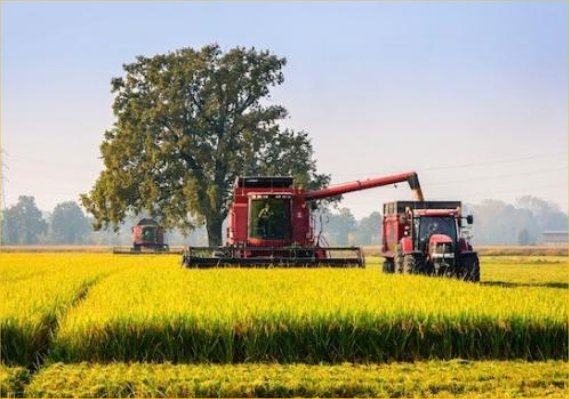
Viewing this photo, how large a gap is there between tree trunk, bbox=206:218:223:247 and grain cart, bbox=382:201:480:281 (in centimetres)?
2520

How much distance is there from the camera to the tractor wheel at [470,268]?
73.4 feet

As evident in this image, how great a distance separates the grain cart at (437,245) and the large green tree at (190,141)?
1019 inches

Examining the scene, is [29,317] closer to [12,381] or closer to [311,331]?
[12,381]

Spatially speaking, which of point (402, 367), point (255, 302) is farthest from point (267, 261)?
point (402, 367)

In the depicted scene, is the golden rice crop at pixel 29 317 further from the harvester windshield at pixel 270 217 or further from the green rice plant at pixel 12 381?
the harvester windshield at pixel 270 217

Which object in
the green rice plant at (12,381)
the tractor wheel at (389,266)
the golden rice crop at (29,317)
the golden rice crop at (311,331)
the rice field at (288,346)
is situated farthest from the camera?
the tractor wheel at (389,266)

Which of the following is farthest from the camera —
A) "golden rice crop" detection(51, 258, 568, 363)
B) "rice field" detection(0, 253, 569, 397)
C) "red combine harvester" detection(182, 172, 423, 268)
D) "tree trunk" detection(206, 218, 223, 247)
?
"tree trunk" detection(206, 218, 223, 247)

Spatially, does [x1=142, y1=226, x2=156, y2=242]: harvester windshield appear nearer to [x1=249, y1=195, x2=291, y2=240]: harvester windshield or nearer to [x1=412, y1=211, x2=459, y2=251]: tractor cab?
[x1=249, y1=195, x2=291, y2=240]: harvester windshield

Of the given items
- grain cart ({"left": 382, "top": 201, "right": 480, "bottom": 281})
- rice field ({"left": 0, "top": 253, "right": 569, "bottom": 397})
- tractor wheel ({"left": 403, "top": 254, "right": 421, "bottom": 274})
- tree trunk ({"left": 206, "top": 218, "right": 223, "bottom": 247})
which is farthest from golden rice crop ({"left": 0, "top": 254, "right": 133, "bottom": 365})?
tree trunk ({"left": 206, "top": 218, "right": 223, "bottom": 247})

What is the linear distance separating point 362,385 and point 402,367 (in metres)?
1.25

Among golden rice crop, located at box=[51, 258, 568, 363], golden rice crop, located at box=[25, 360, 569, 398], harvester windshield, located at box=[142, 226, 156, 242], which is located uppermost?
harvester windshield, located at box=[142, 226, 156, 242]

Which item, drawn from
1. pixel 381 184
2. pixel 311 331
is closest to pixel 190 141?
pixel 381 184

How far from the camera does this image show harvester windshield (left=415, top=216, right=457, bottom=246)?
913 inches

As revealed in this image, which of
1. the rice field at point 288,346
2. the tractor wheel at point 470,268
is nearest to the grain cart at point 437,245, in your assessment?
the tractor wheel at point 470,268
